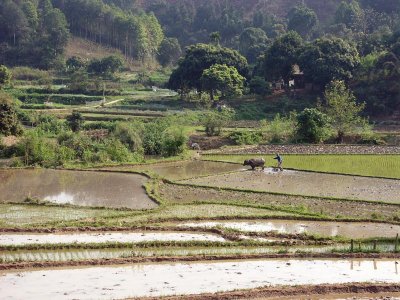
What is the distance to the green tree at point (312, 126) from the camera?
44.3 meters

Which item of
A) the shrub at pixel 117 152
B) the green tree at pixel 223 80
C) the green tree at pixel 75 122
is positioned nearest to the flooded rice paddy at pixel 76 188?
the shrub at pixel 117 152

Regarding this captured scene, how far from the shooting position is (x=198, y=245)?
63.0 feet

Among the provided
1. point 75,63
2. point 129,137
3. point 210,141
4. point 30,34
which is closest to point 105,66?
point 75,63

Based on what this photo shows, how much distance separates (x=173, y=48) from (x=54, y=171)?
61450 millimetres

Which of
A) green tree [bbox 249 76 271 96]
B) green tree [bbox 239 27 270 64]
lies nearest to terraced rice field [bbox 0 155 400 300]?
green tree [bbox 249 76 271 96]

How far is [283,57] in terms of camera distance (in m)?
62.0

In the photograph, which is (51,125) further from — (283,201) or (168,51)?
(168,51)

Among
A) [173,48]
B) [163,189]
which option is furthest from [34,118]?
[173,48]

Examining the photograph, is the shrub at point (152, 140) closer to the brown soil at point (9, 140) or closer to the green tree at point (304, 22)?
the brown soil at point (9, 140)

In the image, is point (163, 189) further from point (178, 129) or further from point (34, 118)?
point (34, 118)

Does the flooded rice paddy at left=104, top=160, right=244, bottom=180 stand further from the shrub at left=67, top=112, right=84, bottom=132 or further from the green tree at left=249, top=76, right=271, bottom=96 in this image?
the green tree at left=249, top=76, right=271, bottom=96

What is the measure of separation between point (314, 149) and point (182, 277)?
1044 inches

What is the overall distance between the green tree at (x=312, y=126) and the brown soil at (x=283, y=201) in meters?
17.2

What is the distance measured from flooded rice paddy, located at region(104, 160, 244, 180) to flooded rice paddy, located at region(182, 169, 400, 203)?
1.43 metres
